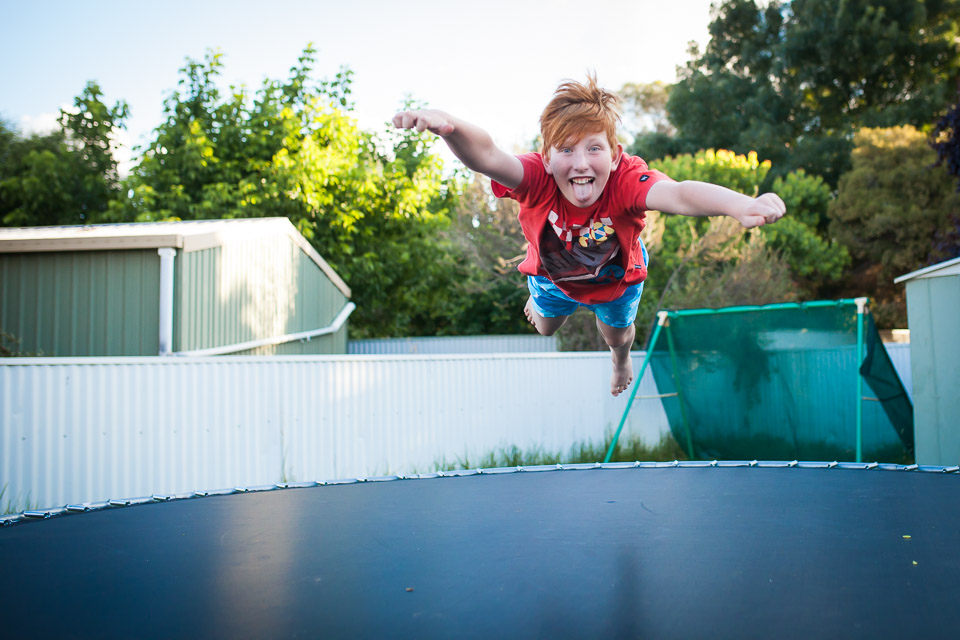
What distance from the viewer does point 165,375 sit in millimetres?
4246

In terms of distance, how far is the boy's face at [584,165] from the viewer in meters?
1.87

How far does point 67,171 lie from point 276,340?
25.6ft

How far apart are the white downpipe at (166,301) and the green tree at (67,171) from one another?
740 cm

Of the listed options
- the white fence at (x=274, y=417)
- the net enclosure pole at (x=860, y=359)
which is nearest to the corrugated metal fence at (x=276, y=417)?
the white fence at (x=274, y=417)

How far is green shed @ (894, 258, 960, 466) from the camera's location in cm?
437

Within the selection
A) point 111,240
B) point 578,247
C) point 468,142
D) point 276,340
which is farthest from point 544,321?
point 276,340

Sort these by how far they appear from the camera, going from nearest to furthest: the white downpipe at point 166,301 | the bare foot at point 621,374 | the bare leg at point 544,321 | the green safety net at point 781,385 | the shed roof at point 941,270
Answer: the bare leg at point 544,321
the bare foot at point 621,374
the shed roof at point 941,270
the green safety net at point 781,385
the white downpipe at point 166,301

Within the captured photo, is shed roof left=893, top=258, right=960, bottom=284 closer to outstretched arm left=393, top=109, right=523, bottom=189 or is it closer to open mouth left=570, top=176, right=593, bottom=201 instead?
open mouth left=570, top=176, right=593, bottom=201

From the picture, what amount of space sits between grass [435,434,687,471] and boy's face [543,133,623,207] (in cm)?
378

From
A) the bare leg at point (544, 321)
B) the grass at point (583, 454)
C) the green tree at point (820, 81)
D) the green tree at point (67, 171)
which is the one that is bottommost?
the grass at point (583, 454)

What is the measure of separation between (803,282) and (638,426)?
9.10 metres

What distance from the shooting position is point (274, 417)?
184 inches

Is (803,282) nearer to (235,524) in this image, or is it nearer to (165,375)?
(165,375)

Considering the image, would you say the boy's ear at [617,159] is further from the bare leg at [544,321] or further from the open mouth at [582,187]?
the bare leg at [544,321]
